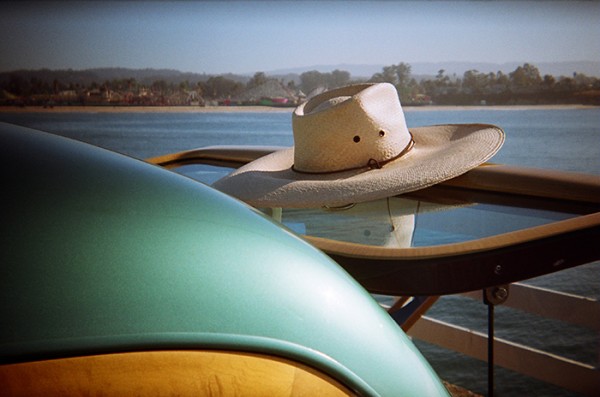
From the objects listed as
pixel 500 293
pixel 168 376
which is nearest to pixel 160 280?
pixel 168 376

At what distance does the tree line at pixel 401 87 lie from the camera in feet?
59.4

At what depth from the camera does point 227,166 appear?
126 centimetres

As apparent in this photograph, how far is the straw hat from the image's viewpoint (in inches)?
32.3

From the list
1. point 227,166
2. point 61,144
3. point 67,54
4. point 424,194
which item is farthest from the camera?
point 67,54

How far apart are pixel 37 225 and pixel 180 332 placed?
0.05 metres

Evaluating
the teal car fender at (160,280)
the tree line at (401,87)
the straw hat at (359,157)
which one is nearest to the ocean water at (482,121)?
the tree line at (401,87)

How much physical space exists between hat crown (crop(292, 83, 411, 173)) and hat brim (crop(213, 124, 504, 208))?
0.07 ft

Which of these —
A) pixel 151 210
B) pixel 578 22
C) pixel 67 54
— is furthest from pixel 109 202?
pixel 578 22

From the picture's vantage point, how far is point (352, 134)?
1.01 m

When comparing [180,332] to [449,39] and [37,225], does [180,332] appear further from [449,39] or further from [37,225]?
[449,39]

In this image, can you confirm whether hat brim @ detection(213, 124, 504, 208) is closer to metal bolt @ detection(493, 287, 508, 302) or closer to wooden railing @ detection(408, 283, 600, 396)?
metal bolt @ detection(493, 287, 508, 302)

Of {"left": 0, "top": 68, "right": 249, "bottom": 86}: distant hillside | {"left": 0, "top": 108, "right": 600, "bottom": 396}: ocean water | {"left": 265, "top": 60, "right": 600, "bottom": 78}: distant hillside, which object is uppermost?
{"left": 265, "top": 60, "right": 600, "bottom": 78}: distant hillside

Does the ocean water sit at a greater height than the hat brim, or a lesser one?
lesser

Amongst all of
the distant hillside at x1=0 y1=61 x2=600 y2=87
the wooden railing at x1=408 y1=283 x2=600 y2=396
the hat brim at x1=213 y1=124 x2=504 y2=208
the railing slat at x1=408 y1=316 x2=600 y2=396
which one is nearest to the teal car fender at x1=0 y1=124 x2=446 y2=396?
the hat brim at x1=213 y1=124 x2=504 y2=208
